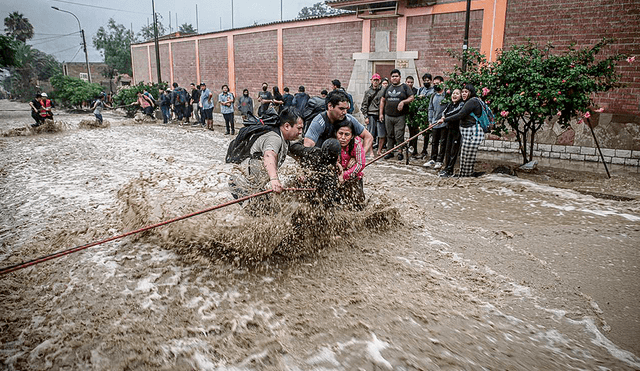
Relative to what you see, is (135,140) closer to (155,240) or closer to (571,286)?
(155,240)

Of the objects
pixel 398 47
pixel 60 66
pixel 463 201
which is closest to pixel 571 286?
pixel 463 201

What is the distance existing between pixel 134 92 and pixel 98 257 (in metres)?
17.8

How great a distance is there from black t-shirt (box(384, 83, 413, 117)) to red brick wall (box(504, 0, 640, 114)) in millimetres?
3372

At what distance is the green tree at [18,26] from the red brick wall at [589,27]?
195 feet

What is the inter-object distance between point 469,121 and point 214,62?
1660 centimetres

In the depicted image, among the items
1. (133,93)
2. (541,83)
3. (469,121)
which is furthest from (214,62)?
(541,83)

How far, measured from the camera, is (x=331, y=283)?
3.62m

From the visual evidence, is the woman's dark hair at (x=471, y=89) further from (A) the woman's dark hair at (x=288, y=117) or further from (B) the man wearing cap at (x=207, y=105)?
(B) the man wearing cap at (x=207, y=105)

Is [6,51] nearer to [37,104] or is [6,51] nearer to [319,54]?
[37,104]

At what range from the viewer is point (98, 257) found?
4.25 m

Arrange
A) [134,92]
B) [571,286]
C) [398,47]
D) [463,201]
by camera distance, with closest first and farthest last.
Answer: [571,286] → [463,201] → [398,47] → [134,92]

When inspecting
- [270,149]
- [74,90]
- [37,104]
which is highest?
[74,90]

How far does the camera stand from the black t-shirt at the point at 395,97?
848 cm

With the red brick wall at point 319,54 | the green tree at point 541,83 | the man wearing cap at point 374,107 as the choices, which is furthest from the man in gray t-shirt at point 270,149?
the red brick wall at point 319,54
